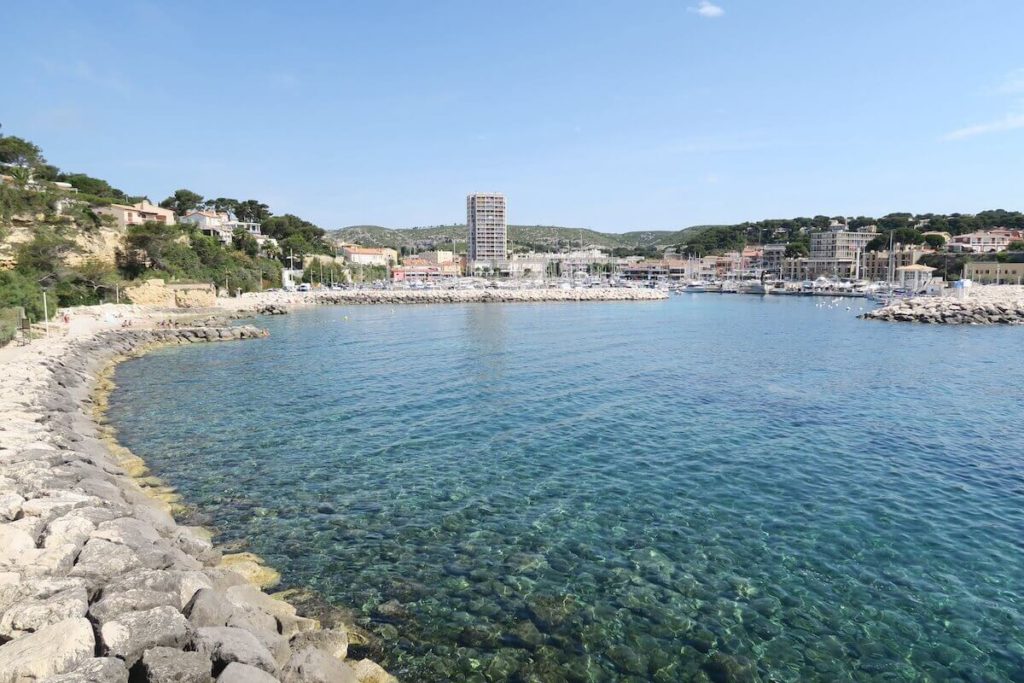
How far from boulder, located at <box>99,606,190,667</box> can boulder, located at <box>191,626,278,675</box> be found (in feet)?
0.64

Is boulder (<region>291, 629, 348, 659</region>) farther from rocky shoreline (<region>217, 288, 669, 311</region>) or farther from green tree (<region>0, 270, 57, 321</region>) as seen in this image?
rocky shoreline (<region>217, 288, 669, 311</region>)

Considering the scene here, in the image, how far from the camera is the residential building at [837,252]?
13025 centimetres

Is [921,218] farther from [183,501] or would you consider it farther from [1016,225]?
[183,501]

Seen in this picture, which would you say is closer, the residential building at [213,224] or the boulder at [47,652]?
the boulder at [47,652]

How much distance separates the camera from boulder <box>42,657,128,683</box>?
479 centimetres

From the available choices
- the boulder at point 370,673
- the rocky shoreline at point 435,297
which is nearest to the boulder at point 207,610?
the boulder at point 370,673

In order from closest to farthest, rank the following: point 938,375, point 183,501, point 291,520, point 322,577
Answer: point 322,577 → point 291,520 → point 183,501 → point 938,375

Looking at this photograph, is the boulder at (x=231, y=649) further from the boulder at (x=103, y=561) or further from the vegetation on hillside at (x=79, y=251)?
the vegetation on hillside at (x=79, y=251)

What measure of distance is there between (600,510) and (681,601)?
2.98 metres

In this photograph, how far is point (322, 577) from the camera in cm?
851

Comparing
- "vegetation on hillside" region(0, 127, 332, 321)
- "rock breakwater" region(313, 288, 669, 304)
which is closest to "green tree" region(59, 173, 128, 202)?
"vegetation on hillside" region(0, 127, 332, 321)

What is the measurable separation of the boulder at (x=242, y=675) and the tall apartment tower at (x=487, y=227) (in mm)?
178963

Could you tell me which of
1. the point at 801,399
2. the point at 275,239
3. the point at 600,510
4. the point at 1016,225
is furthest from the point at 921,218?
A: the point at 600,510

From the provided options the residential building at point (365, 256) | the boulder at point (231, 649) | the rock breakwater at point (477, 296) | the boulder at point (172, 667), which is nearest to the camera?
the boulder at point (172, 667)
